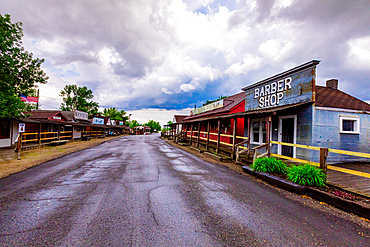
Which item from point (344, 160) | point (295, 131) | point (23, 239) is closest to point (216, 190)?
point (23, 239)

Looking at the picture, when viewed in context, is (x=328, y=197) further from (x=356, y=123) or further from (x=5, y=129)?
(x=5, y=129)

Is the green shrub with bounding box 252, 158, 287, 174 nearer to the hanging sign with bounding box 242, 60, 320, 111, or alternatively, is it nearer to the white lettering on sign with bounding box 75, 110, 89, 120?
the hanging sign with bounding box 242, 60, 320, 111

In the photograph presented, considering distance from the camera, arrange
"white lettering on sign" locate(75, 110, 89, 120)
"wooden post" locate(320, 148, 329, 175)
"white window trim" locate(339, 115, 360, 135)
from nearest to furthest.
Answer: "wooden post" locate(320, 148, 329, 175)
"white window trim" locate(339, 115, 360, 135)
"white lettering on sign" locate(75, 110, 89, 120)

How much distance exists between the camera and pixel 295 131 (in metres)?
7.97

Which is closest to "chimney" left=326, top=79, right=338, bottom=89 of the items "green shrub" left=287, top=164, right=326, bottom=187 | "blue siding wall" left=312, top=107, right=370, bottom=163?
"blue siding wall" left=312, top=107, right=370, bottom=163

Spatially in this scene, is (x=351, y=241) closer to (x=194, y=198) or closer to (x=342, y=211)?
(x=342, y=211)

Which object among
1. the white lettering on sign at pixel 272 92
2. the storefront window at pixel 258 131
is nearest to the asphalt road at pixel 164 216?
the storefront window at pixel 258 131

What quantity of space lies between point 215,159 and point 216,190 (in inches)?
219

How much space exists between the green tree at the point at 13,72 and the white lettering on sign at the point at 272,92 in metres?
15.6

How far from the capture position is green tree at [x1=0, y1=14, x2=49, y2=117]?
1102cm

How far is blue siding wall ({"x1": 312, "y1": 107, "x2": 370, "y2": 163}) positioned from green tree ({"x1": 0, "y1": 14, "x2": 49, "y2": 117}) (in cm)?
1682

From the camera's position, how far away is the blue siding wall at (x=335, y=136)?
283 inches

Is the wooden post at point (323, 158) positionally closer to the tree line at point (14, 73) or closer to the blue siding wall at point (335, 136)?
the blue siding wall at point (335, 136)

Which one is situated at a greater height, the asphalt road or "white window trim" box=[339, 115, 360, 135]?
"white window trim" box=[339, 115, 360, 135]
